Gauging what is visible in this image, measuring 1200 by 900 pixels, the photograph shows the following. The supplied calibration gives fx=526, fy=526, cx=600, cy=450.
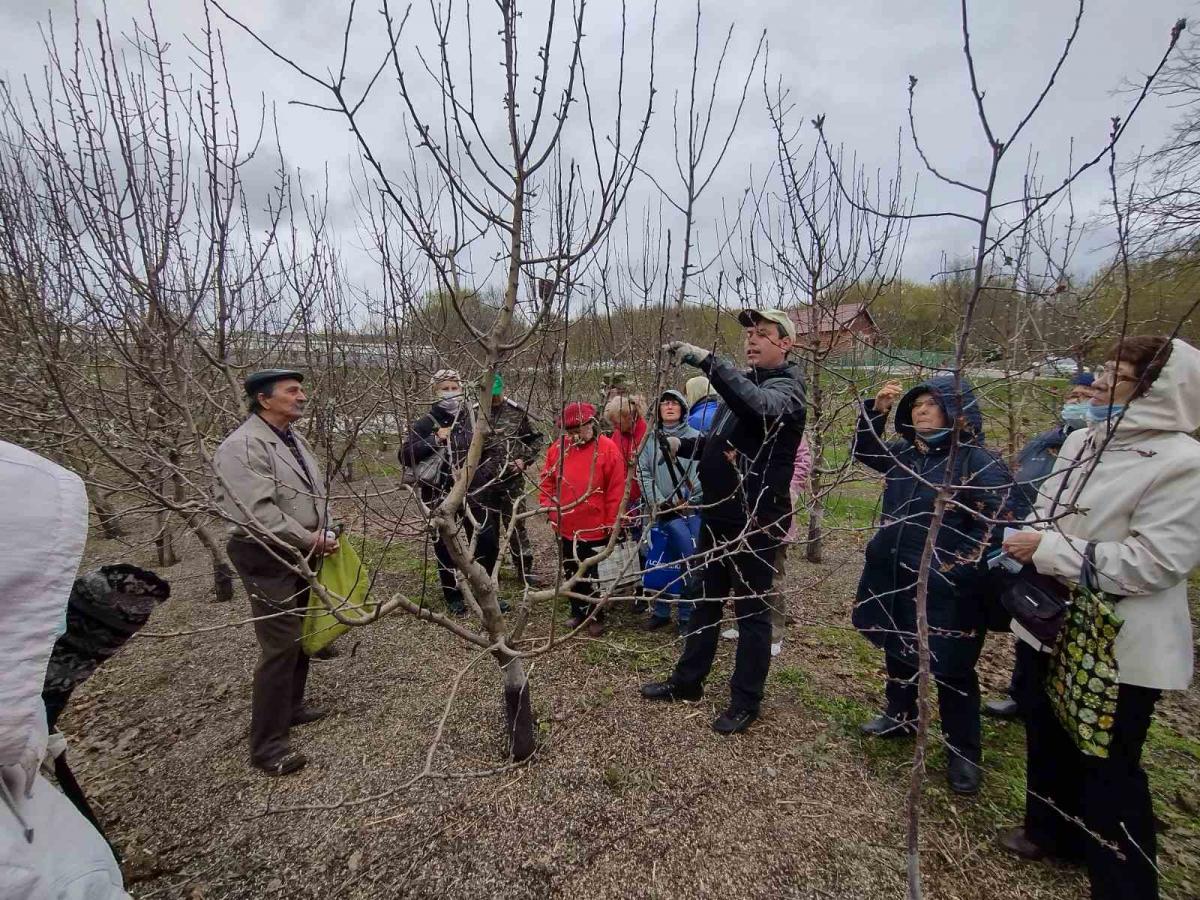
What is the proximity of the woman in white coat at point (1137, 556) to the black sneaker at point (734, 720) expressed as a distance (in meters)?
1.37

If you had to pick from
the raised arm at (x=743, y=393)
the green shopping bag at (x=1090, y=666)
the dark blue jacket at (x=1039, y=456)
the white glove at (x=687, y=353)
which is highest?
the white glove at (x=687, y=353)

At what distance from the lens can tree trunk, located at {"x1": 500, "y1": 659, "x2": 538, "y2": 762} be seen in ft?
7.93

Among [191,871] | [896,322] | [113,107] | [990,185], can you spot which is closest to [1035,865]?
[990,185]

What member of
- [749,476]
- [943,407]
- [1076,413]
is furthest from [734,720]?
[1076,413]

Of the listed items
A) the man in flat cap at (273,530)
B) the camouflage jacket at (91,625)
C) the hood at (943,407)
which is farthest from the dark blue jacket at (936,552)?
the man in flat cap at (273,530)

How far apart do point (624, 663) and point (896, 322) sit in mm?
5409

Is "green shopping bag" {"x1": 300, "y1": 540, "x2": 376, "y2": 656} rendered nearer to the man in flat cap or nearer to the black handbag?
the man in flat cap

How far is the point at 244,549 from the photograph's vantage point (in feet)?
8.21

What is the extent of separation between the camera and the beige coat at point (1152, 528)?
5.10 feet

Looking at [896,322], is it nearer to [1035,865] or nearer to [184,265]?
[1035,865]

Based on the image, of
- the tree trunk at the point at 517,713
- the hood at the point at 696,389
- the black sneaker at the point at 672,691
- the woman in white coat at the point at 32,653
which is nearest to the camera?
the woman in white coat at the point at 32,653

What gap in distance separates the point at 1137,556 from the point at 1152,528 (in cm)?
10

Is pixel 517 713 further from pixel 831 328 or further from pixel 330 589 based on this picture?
pixel 831 328

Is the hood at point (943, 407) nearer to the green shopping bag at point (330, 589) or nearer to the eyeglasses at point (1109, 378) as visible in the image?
the eyeglasses at point (1109, 378)
